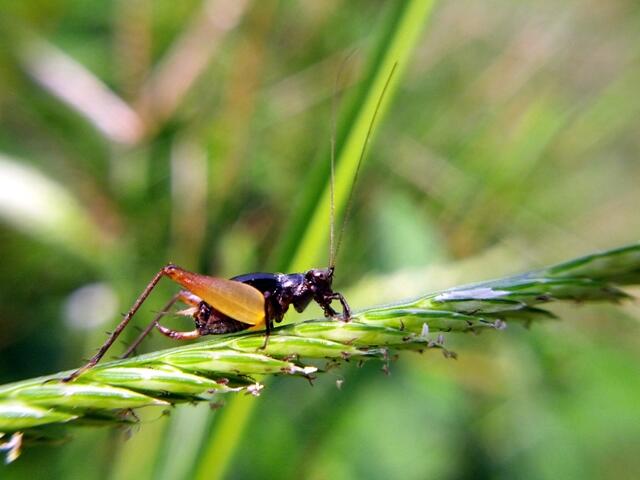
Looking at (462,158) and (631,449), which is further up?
(462,158)

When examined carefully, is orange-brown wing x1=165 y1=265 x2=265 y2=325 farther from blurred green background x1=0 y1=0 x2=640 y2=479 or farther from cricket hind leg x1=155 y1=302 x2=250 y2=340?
blurred green background x1=0 y1=0 x2=640 y2=479

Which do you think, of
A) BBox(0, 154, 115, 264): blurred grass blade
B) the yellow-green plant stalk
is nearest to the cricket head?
the yellow-green plant stalk

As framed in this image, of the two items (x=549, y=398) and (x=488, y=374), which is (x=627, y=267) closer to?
(x=549, y=398)

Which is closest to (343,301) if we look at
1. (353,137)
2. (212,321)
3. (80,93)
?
(212,321)

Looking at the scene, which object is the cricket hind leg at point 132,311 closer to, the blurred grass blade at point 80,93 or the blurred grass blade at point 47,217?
the blurred grass blade at point 47,217

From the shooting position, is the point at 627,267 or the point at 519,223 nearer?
the point at 627,267

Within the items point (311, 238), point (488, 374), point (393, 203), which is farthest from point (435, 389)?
point (311, 238)

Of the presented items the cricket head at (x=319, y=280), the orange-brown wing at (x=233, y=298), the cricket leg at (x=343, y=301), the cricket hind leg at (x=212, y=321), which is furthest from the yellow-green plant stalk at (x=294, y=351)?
the cricket head at (x=319, y=280)
